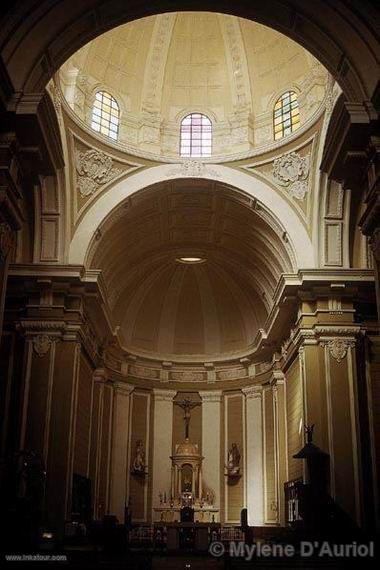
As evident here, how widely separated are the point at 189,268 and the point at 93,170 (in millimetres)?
9729

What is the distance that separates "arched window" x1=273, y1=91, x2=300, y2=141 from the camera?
2336 centimetres

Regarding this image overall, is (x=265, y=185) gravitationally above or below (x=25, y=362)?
above

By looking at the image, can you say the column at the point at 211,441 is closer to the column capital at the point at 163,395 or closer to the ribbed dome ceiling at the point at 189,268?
the column capital at the point at 163,395

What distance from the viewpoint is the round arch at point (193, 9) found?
12875 millimetres

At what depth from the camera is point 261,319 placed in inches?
1194

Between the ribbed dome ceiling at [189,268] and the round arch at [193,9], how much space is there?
9084 mm

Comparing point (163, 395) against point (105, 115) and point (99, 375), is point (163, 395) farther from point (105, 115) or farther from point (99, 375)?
point (105, 115)

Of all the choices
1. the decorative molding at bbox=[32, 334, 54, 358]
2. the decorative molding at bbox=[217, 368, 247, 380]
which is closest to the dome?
the decorative molding at bbox=[32, 334, 54, 358]

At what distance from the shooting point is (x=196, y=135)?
2497 centimetres

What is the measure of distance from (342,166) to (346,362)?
8.04 meters

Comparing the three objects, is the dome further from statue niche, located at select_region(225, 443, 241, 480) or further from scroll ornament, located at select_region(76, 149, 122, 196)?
statue niche, located at select_region(225, 443, 241, 480)

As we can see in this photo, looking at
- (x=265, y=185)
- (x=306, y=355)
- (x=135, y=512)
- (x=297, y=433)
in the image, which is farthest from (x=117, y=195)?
(x=135, y=512)

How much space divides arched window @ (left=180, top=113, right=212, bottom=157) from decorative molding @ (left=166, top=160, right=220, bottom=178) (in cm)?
148

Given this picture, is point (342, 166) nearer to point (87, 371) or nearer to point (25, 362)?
point (25, 362)
